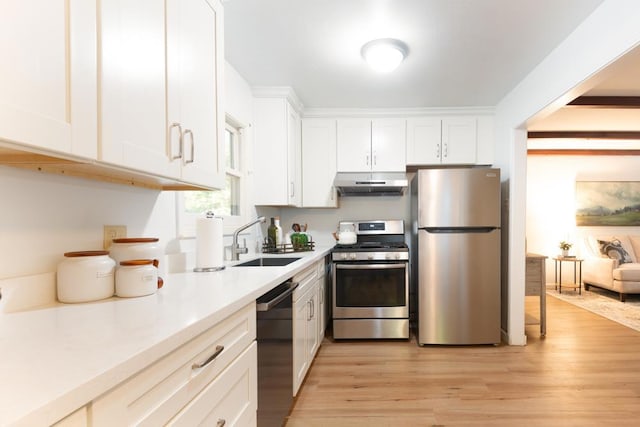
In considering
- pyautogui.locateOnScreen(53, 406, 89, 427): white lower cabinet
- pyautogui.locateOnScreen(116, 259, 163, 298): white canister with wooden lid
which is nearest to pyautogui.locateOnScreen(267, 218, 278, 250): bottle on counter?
pyautogui.locateOnScreen(116, 259, 163, 298): white canister with wooden lid

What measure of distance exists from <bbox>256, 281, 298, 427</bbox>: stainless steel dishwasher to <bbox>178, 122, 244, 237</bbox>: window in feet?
2.29

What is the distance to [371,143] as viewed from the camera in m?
3.66

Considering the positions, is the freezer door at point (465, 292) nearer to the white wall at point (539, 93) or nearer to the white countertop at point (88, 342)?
the white wall at point (539, 93)

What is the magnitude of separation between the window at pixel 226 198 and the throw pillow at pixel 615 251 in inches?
212

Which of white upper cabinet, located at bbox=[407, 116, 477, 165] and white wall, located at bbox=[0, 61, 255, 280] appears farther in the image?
white upper cabinet, located at bbox=[407, 116, 477, 165]

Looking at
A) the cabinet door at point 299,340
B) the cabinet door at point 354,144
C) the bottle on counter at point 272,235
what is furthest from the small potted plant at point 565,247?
the cabinet door at point 299,340

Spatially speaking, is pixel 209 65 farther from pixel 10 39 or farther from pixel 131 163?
pixel 10 39

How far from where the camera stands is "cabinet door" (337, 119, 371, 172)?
3658 mm

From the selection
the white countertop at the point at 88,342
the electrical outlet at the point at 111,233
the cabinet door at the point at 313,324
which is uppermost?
the electrical outlet at the point at 111,233

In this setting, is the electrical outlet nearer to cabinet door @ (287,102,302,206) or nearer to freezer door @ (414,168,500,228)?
Answer: cabinet door @ (287,102,302,206)

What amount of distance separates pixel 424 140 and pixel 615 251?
376 cm

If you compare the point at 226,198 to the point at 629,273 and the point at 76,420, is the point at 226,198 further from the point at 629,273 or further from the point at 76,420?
the point at 629,273

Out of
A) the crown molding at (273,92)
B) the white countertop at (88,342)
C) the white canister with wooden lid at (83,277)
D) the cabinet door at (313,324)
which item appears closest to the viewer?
the white countertop at (88,342)

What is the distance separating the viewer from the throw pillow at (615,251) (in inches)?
197
